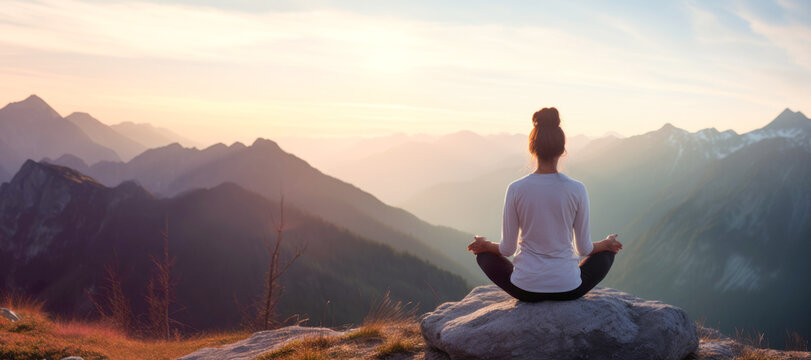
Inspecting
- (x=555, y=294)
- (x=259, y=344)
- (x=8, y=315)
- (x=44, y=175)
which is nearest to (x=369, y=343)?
(x=259, y=344)

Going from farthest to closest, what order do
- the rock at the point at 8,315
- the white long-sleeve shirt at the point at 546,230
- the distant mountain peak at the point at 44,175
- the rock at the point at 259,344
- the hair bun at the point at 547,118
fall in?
1. the distant mountain peak at the point at 44,175
2. the rock at the point at 8,315
3. the rock at the point at 259,344
4. the hair bun at the point at 547,118
5. the white long-sleeve shirt at the point at 546,230

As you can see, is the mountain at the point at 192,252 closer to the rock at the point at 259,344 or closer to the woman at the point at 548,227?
the rock at the point at 259,344

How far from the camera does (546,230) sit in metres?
6.80

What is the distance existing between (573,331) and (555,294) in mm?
602

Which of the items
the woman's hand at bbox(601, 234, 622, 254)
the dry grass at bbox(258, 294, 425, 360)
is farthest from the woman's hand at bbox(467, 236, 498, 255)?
the dry grass at bbox(258, 294, 425, 360)

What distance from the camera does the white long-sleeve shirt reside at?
677cm

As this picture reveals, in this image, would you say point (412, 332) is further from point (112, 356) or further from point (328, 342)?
point (112, 356)

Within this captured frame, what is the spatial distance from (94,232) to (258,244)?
164ft

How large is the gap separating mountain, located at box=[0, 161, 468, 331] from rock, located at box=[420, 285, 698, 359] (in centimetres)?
9552

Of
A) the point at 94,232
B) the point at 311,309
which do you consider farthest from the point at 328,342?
the point at 94,232

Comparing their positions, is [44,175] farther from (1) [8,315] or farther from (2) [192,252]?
(1) [8,315]

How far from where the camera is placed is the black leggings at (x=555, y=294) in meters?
7.61

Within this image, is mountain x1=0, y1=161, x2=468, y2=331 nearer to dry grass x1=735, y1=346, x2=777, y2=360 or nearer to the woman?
dry grass x1=735, y1=346, x2=777, y2=360

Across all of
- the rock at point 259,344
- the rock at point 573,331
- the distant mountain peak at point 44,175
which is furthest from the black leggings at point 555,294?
the distant mountain peak at point 44,175
